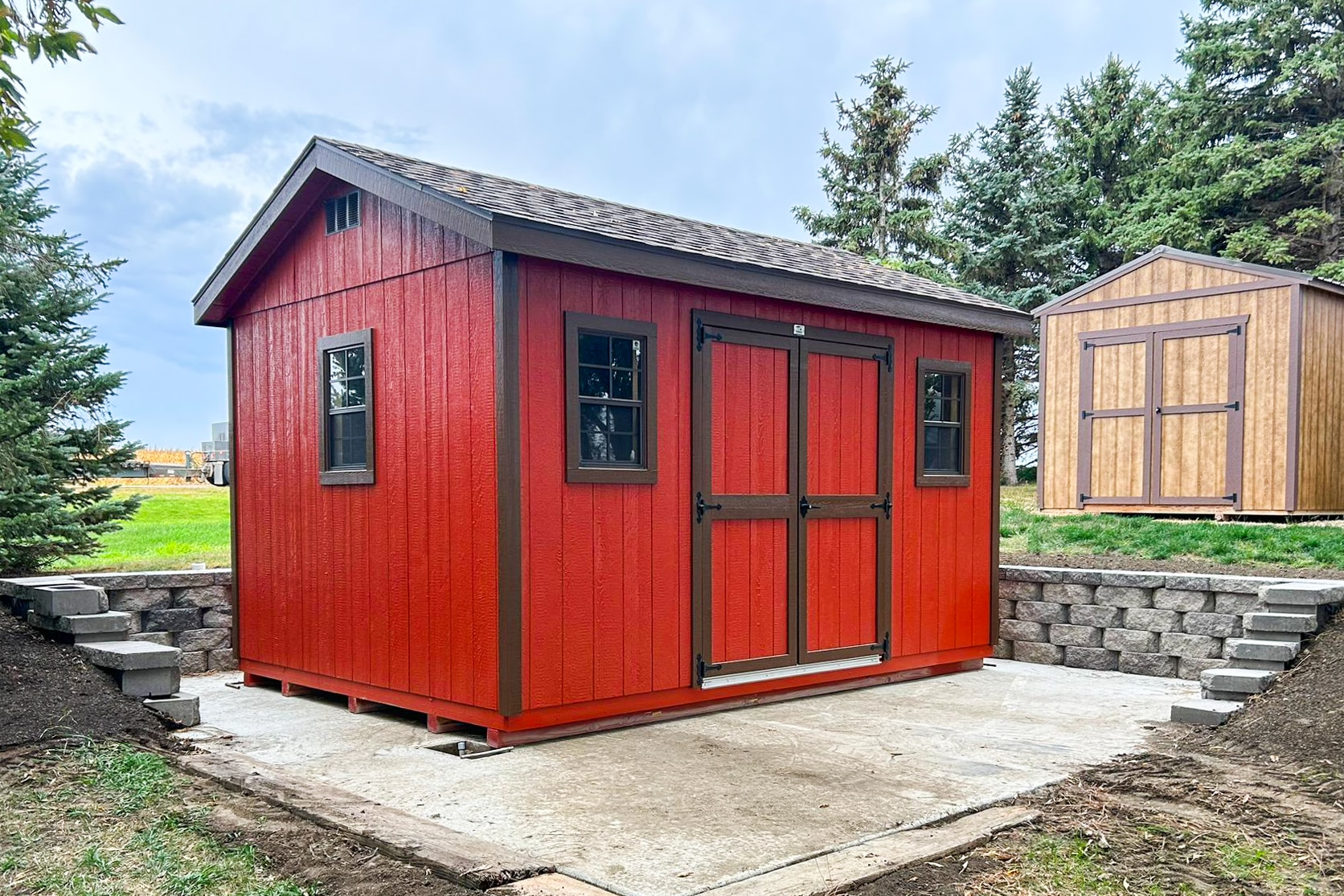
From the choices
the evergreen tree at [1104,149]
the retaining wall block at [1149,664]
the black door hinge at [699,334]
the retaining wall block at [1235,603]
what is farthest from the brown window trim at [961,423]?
the evergreen tree at [1104,149]

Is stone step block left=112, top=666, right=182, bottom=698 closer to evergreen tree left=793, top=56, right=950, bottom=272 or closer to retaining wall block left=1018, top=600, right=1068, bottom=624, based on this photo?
retaining wall block left=1018, top=600, right=1068, bottom=624

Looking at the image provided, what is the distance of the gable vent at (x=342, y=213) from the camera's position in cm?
652

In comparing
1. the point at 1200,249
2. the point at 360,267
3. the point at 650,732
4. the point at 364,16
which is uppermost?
the point at 364,16

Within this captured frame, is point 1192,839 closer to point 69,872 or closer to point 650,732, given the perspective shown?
point 650,732

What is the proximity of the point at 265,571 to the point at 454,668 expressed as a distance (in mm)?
2329

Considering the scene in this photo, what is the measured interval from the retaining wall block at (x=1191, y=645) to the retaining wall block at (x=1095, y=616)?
1.11 feet

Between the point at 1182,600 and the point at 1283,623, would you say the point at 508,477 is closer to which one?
the point at 1283,623

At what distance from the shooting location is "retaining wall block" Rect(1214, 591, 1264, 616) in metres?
7.28

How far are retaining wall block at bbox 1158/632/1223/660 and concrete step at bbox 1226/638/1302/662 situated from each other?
0.74 meters

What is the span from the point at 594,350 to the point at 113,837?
3.17 m

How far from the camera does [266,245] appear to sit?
7102mm

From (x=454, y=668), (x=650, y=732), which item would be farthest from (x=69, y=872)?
(x=650, y=732)

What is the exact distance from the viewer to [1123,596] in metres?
7.92

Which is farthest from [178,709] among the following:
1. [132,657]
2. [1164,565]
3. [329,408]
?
[1164,565]
